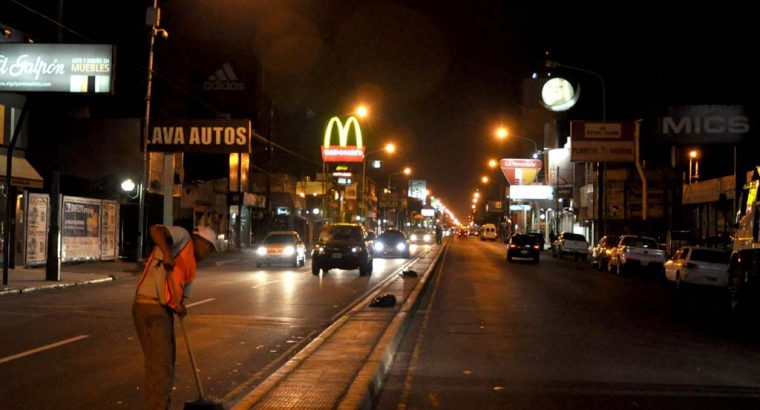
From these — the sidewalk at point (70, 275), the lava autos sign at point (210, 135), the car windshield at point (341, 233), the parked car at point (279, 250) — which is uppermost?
the lava autos sign at point (210, 135)

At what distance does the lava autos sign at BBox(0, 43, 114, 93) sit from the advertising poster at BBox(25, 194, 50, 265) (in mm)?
5881

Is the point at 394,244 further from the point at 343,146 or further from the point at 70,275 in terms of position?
the point at 70,275

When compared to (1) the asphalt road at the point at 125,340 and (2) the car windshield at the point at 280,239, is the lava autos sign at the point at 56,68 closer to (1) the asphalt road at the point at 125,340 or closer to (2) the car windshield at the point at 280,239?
(1) the asphalt road at the point at 125,340

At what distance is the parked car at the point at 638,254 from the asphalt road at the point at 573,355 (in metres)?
10.9

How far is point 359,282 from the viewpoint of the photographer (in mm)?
26172

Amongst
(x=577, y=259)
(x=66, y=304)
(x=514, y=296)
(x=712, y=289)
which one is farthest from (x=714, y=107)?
(x=66, y=304)

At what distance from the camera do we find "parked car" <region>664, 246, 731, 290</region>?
77.2 feet

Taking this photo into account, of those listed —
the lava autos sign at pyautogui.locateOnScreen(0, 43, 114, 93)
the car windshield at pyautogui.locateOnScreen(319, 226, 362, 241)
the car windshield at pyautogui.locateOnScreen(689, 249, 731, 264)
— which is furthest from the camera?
the car windshield at pyautogui.locateOnScreen(319, 226, 362, 241)

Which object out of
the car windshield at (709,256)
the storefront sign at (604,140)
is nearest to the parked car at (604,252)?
the storefront sign at (604,140)

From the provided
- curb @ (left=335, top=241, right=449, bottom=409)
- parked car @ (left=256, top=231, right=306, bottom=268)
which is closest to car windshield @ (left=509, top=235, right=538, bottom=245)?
parked car @ (left=256, top=231, right=306, bottom=268)

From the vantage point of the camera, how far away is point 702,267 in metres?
23.8

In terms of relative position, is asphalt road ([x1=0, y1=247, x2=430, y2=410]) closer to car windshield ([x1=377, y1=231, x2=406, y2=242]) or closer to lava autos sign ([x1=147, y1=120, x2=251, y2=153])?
lava autos sign ([x1=147, y1=120, x2=251, y2=153])

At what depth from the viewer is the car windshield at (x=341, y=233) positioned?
29859 millimetres

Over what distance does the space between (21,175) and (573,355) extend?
21328 millimetres
